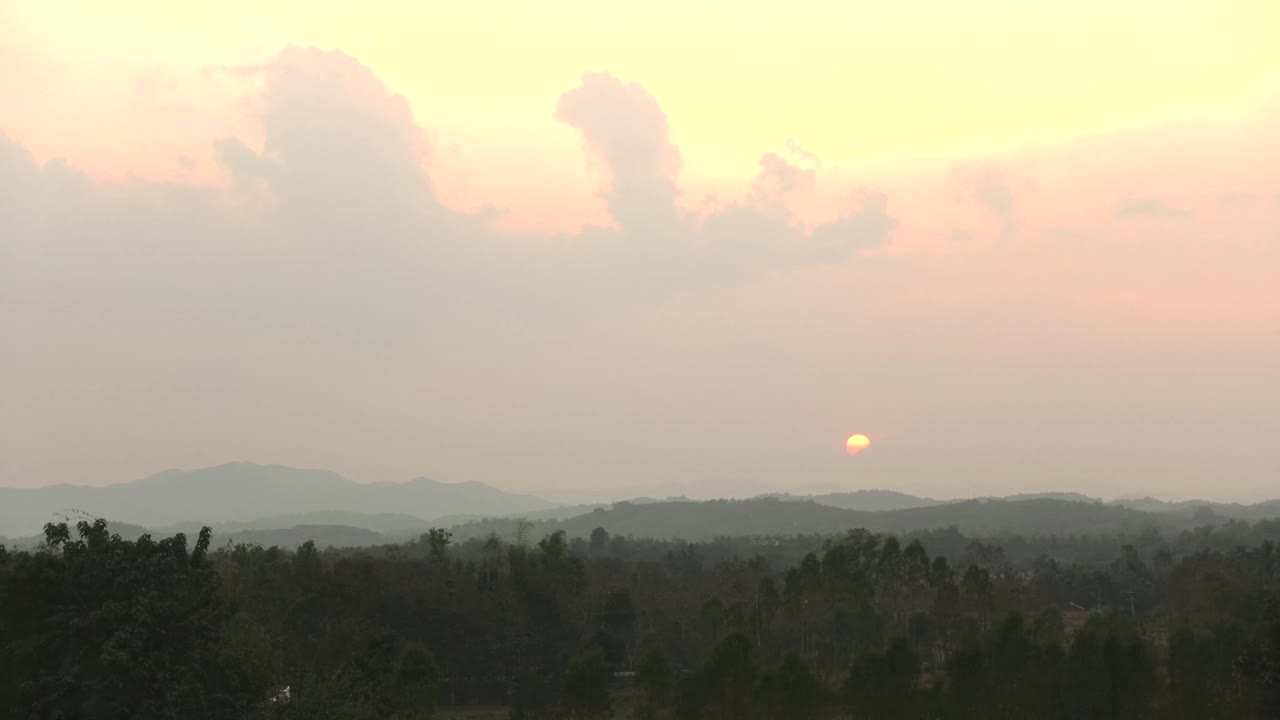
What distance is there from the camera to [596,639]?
90250mm

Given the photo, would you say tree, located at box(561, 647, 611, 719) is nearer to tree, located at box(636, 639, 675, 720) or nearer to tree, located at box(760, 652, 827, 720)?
tree, located at box(636, 639, 675, 720)

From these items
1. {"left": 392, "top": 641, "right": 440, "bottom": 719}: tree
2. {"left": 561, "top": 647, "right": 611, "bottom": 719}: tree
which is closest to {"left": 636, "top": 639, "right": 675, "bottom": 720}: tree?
{"left": 561, "top": 647, "right": 611, "bottom": 719}: tree

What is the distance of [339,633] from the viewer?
8506 cm

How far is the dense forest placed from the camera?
35.1 m

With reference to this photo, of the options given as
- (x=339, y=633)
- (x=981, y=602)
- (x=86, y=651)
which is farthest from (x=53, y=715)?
(x=981, y=602)

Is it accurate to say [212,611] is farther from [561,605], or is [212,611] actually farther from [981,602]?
[981,602]

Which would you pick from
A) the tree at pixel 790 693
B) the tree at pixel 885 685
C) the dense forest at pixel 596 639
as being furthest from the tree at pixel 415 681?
the tree at pixel 885 685

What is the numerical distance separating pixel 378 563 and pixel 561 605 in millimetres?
26896

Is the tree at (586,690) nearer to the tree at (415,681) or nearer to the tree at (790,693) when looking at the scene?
the tree at (415,681)

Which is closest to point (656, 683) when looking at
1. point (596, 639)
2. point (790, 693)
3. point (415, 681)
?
point (790, 693)

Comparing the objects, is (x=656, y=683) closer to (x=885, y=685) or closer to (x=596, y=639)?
(x=885, y=685)

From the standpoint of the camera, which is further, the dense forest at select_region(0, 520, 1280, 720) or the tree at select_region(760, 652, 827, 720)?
the tree at select_region(760, 652, 827, 720)

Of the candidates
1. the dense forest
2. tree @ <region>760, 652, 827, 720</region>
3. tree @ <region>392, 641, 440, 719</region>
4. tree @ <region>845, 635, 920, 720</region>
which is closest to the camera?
the dense forest

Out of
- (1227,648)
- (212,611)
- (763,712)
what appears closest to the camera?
(212,611)
